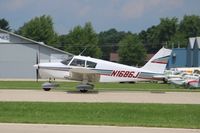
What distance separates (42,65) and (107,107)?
13.3 metres

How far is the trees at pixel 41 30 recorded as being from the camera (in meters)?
93.2

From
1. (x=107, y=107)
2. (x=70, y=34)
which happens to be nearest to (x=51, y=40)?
(x=70, y=34)

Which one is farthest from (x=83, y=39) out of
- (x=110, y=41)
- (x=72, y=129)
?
(x=110, y=41)

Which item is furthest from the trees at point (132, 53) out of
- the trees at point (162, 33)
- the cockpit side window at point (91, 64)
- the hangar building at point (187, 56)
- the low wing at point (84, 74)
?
the cockpit side window at point (91, 64)

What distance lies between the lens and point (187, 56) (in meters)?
92.6

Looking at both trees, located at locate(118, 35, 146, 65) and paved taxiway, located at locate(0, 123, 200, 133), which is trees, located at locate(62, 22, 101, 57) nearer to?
trees, located at locate(118, 35, 146, 65)

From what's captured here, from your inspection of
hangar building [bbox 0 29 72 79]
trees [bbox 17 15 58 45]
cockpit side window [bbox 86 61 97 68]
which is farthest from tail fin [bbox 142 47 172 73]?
trees [bbox 17 15 58 45]

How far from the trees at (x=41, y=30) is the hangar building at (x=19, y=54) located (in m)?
16.2

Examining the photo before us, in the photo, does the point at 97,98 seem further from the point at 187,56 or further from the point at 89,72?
the point at 187,56

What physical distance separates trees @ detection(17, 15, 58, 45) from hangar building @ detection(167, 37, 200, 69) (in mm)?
23351

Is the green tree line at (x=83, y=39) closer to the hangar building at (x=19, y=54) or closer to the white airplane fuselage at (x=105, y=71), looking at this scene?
the hangar building at (x=19, y=54)

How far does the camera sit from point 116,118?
1434cm

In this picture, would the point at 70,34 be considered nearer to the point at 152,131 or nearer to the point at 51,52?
the point at 51,52

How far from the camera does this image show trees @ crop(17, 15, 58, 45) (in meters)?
93.2
